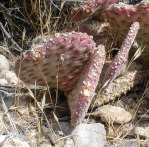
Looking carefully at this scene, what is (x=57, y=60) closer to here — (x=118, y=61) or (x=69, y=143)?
(x=118, y=61)

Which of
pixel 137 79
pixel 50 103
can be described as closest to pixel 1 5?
pixel 50 103

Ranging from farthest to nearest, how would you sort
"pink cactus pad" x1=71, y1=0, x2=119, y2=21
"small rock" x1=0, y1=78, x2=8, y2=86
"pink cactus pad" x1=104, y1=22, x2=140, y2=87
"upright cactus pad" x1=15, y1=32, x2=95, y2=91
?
"small rock" x1=0, y1=78, x2=8, y2=86 → "pink cactus pad" x1=71, y1=0, x2=119, y2=21 → "pink cactus pad" x1=104, y1=22, x2=140, y2=87 → "upright cactus pad" x1=15, y1=32, x2=95, y2=91

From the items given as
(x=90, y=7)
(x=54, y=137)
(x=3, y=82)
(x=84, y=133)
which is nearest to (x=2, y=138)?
(x=54, y=137)

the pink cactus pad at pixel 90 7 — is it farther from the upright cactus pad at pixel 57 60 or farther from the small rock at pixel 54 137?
the small rock at pixel 54 137

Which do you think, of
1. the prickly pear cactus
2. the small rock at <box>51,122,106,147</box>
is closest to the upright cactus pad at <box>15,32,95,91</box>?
the prickly pear cactus

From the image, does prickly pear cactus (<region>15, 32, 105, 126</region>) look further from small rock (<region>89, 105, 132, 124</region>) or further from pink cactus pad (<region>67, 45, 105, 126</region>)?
small rock (<region>89, 105, 132, 124</region>)

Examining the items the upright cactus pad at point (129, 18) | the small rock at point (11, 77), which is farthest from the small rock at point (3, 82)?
the upright cactus pad at point (129, 18)
